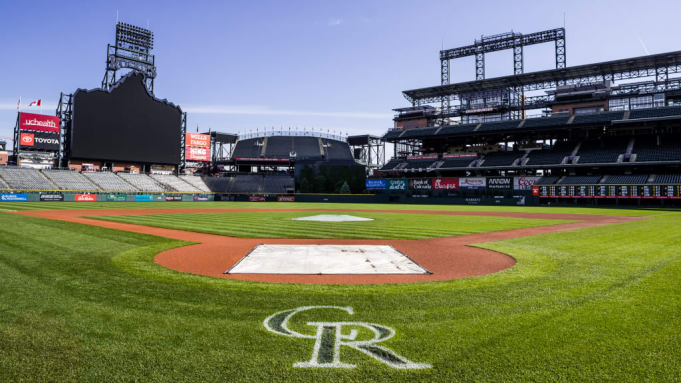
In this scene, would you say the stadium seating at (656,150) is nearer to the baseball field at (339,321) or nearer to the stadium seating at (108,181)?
the baseball field at (339,321)

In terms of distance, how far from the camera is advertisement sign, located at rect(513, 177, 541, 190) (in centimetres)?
4469

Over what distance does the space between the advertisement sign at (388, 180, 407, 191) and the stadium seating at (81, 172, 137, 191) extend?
34092mm

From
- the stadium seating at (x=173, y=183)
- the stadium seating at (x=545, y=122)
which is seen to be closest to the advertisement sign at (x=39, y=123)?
the stadium seating at (x=173, y=183)

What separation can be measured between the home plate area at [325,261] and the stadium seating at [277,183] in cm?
5758

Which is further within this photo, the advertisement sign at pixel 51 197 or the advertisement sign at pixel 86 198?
the advertisement sign at pixel 86 198

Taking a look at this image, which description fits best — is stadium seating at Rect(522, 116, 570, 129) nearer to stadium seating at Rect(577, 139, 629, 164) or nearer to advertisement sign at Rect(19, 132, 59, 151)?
stadium seating at Rect(577, 139, 629, 164)

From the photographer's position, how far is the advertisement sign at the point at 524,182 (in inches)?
1759

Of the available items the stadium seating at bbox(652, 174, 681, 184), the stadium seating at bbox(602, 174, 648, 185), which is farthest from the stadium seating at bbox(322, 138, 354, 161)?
the stadium seating at bbox(652, 174, 681, 184)

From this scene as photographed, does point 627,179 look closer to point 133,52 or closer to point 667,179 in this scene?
point 667,179

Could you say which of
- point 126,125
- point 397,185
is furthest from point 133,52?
point 397,185

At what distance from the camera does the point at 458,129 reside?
57.9 meters

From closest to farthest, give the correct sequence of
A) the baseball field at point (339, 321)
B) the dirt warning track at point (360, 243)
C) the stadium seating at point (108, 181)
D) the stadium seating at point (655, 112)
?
1. the baseball field at point (339, 321)
2. the dirt warning track at point (360, 243)
3. the stadium seating at point (655, 112)
4. the stadium seating at point (108, 181)

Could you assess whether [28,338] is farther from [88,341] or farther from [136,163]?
[136,163]

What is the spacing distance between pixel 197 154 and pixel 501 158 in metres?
49.4
